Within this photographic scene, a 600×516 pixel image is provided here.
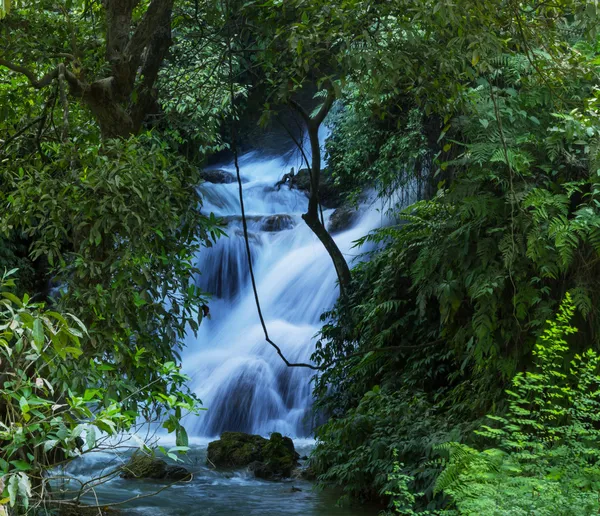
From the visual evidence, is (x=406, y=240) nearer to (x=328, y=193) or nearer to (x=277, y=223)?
(x=277, y=223)

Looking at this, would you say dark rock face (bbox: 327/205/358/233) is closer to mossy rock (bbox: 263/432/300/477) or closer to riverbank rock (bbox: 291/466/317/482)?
mossy rock (bbox: 263/432/300/477)

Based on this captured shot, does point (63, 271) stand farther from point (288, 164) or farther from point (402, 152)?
point (288, 164)

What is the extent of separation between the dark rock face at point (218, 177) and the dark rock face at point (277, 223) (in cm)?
355

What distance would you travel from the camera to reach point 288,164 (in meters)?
20.6

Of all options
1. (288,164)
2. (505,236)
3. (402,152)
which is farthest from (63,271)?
(288,164)

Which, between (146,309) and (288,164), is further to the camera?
(288,164)

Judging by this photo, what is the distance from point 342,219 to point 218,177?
18.2ft

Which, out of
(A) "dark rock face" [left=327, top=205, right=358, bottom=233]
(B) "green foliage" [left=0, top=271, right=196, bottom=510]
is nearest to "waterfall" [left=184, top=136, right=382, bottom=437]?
(A) "dark rock face" [left=327, top=205, right=358, bottom=233]

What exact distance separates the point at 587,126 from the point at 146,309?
349 cm

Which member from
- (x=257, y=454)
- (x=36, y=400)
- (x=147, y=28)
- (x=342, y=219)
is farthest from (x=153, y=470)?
(x=342, y=219)

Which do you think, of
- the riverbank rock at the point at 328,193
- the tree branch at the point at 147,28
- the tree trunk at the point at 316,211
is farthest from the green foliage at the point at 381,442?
the riverbank rock at the point at 328,193

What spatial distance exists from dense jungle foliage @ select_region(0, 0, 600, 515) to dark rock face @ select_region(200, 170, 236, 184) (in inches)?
472

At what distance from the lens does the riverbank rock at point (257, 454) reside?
901cm

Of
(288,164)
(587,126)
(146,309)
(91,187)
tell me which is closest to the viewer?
(91,187)
